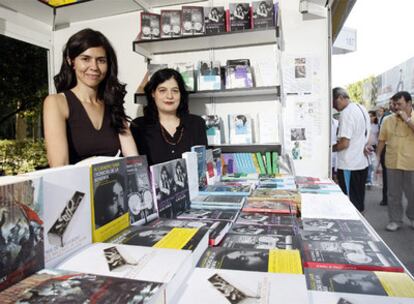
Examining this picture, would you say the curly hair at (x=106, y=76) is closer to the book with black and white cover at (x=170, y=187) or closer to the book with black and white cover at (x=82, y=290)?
the book with black and white cover at (x=170, y=187)

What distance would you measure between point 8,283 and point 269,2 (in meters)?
2.37

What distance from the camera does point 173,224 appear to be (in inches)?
40.6

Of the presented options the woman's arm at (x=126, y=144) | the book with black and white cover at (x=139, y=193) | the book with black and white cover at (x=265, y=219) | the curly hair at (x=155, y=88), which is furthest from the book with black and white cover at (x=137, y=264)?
the curly hair at (x=155, y=88)

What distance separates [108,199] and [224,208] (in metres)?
0.58

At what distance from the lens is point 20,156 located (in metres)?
3.23

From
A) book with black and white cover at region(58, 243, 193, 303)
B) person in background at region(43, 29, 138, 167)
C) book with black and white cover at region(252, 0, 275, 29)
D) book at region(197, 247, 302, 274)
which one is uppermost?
book with black and white cover at region(252, 0, 275, 29)

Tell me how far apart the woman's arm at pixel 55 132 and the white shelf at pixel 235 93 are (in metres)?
1.27

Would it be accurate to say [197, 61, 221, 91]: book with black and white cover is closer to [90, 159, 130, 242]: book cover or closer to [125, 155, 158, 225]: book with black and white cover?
[125, 155, 158, 225]: book with black and white cover

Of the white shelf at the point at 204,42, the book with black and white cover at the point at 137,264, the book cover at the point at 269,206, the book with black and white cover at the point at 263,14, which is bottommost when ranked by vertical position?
the book cover at the point at 269,206

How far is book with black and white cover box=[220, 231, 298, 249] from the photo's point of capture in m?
0.92

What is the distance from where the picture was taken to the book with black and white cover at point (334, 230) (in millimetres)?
999

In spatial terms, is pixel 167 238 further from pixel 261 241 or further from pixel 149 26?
pixel 149 26

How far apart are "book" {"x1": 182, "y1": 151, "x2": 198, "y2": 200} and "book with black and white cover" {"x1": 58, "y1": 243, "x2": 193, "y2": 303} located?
67 centimetres

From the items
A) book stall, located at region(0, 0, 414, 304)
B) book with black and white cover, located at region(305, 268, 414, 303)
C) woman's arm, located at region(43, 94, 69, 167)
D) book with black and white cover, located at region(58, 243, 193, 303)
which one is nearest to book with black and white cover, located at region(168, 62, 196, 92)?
book stall, located at region(0, 0, 414, 304)
